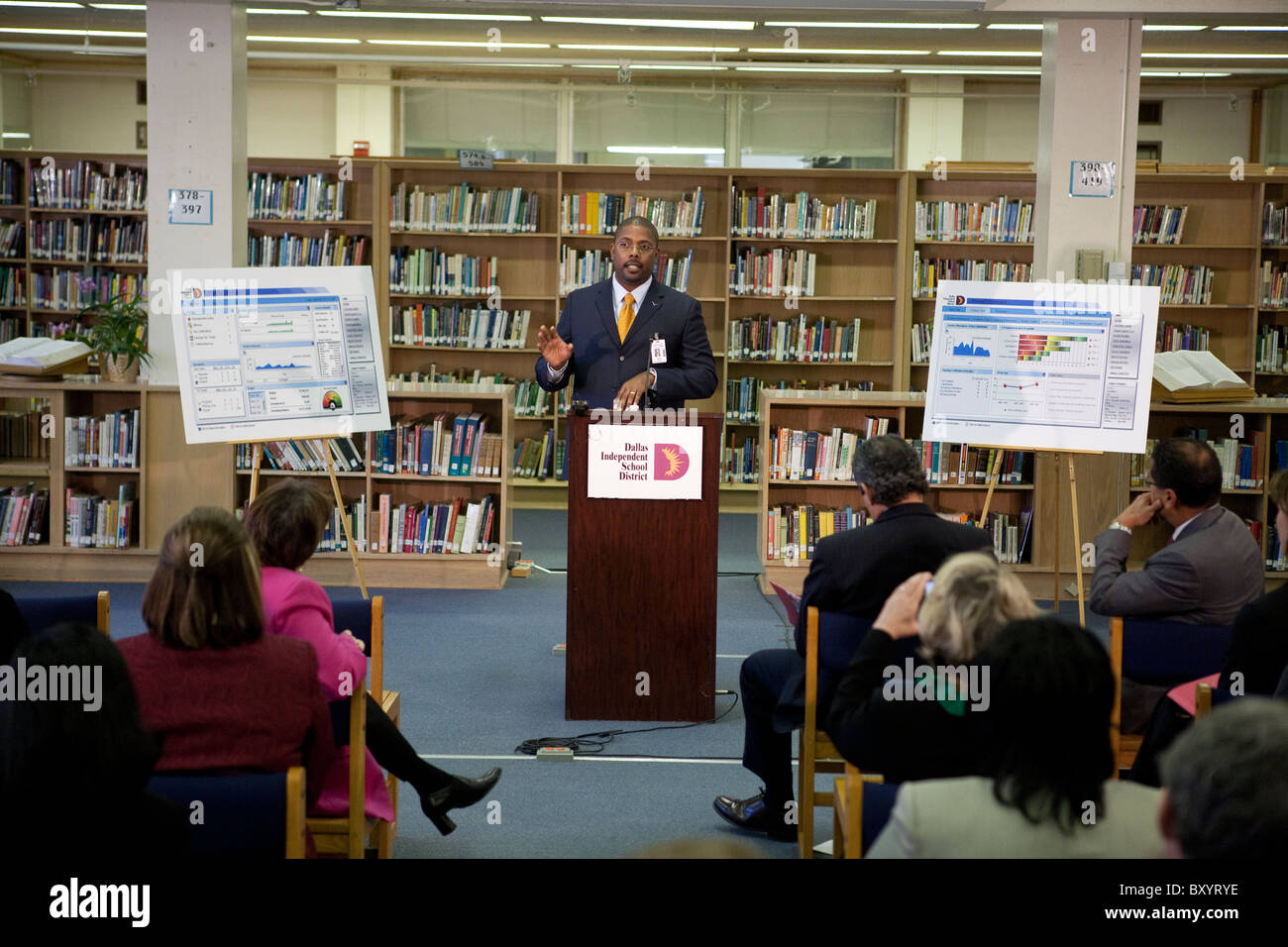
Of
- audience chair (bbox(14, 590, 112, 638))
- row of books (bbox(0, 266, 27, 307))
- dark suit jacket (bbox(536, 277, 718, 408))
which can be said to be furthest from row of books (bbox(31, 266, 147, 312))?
audience chair (bbox(14, 590, 112, 638))

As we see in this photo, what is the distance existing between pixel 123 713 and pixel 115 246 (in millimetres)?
8789

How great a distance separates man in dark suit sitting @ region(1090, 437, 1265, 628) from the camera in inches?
145

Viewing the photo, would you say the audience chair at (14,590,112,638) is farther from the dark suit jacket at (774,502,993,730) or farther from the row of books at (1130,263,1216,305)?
the row of books at (1130,263,1216,305)

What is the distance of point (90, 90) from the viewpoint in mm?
11820

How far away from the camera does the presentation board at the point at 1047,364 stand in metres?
5.30

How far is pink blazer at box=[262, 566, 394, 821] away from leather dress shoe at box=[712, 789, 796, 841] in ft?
4.12

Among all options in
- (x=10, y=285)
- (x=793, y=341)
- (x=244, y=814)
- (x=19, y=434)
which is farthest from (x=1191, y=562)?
(x=10, y=285)

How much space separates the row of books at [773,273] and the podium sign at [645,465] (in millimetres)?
5160

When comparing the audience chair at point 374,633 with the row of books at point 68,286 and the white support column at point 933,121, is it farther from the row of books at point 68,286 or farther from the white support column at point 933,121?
the white support column at point 933,121

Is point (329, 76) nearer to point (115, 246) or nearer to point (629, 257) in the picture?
point (115, 246)

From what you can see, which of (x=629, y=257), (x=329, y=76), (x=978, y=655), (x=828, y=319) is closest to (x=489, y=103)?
(x=329, y=76)

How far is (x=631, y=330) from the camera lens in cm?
536

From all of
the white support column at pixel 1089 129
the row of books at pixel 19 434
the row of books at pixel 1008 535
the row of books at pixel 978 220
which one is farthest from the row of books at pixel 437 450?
the row of books at pixel 978 220

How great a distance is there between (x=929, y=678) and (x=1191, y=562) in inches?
63.7
